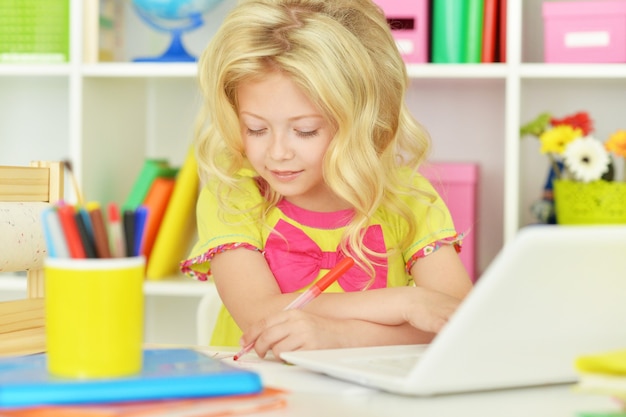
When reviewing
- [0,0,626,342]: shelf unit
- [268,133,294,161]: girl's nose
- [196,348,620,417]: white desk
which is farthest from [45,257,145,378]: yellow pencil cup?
[0,0,626,342]: shelf unit

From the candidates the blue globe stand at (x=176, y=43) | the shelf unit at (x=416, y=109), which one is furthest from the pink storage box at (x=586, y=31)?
the blue globe stand at (x=176, y=43)

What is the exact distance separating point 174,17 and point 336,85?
3.49ft

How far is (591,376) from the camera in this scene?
1.95ft

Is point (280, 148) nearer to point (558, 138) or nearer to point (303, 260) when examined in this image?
point (303, 260)

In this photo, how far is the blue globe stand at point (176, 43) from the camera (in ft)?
7.37

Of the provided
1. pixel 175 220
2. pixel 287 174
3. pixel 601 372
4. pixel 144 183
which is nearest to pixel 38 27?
pixel 144 183

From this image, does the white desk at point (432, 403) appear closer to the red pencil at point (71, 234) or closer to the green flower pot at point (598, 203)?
the red pencil at point (71, 234)

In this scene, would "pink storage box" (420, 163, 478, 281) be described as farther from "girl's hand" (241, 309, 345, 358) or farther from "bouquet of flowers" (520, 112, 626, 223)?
"girl's hand" (241, 309, 345, 358)

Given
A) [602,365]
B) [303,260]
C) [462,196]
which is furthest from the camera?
[462,196]

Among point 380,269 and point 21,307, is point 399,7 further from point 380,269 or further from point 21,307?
point 21,307

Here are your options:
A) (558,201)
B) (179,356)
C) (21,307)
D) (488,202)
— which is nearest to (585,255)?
(179,356)

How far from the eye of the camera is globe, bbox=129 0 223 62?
226cm

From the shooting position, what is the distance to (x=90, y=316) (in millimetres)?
648

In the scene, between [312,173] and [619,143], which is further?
[619,143]
